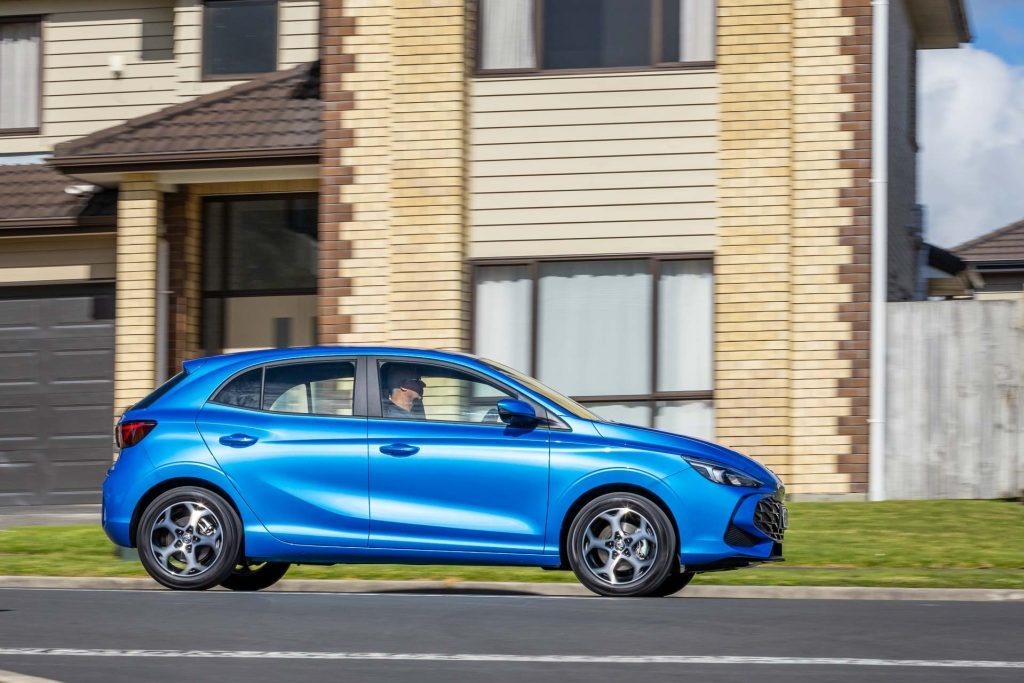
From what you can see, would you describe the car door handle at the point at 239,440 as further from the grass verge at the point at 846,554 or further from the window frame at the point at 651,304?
the window frame at the point at 651,304

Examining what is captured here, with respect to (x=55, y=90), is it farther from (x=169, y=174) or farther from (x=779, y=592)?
(x=779, y=592)

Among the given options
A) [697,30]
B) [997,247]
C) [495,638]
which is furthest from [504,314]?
[997,247]

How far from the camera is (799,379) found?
1655cm

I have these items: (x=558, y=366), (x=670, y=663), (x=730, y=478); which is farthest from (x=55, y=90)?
(x=670, y=663)

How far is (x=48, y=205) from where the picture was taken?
63.9ft

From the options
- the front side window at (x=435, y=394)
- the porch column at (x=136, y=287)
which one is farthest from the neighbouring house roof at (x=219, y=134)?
the front side window at (x=435, y=394)

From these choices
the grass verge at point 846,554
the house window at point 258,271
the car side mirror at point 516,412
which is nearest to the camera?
the car side mirror at point 516,412

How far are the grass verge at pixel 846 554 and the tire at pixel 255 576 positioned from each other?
399 mm

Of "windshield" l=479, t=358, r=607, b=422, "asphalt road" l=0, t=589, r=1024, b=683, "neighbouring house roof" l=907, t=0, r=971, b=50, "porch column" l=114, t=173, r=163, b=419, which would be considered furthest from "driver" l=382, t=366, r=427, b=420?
"neighbouring house roof" l=907, t=0, r=971, b=50

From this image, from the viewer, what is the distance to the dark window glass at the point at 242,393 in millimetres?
11008

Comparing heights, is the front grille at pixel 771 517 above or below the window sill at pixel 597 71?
below

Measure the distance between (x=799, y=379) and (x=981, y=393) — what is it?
70.4 inches

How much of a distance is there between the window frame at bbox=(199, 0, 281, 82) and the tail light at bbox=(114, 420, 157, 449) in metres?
9.28

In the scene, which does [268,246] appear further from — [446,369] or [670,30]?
[446,369]
